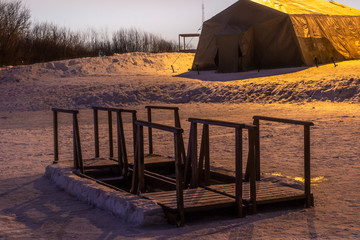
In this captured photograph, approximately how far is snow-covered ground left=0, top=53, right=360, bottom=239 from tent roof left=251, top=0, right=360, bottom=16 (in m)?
3.44

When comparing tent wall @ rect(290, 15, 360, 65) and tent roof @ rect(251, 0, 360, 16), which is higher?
tent roof @ rect(251, 0, 360, 16)

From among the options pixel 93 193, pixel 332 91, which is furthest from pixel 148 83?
pixel 93 193

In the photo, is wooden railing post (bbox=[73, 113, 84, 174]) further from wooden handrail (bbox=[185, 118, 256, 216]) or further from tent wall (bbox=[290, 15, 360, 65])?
tent wall (bbox=[290, 15, 360, 65])

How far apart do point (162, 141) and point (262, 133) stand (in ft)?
6.26

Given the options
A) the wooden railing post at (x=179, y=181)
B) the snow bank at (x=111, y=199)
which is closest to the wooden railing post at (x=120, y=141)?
the snow bank at (x=111, y=199)

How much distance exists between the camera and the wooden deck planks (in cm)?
546

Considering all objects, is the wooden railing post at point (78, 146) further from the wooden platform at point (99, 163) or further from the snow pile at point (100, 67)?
the snow pile at point (100, 67)

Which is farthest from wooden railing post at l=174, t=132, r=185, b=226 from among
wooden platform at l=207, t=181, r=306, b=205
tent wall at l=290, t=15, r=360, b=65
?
tent wall at l=290, t=15, r=360, b=65

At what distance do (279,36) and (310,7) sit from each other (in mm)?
3219

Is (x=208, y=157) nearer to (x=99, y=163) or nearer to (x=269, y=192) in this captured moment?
(x=269, y=192)

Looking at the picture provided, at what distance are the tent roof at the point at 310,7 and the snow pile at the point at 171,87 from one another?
2.99 m

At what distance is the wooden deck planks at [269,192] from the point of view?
17.9ft

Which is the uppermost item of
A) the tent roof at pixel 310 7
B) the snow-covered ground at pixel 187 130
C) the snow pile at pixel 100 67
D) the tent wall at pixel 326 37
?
the tent roof at pixel 310 7

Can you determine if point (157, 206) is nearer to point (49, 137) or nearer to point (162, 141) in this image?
point (162, 141)
